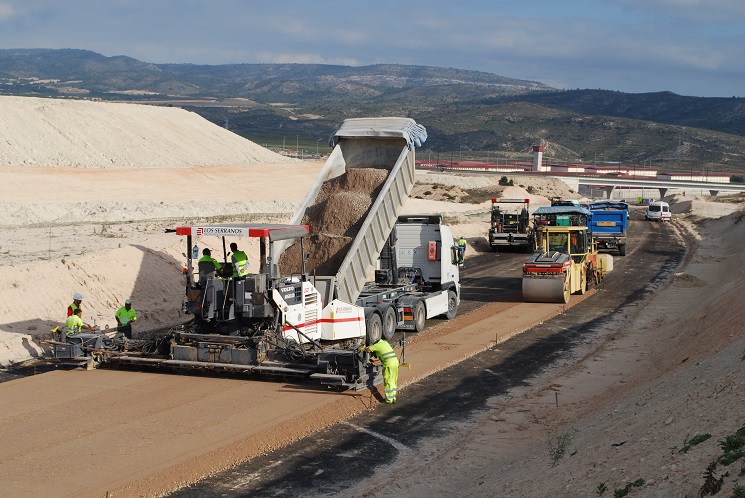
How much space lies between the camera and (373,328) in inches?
756

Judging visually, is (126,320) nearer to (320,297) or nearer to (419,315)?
(320,297)

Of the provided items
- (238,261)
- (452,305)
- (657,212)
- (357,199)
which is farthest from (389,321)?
(657,212)

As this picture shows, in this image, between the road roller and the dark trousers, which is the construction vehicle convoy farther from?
the road roller

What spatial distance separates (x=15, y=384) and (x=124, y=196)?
42.6 metres

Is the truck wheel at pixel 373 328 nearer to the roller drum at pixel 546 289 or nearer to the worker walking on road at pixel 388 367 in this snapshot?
the worker walking on road at pixel 388 367

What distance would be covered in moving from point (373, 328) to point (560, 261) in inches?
362

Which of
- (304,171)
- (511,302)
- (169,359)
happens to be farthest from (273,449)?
(304,171)

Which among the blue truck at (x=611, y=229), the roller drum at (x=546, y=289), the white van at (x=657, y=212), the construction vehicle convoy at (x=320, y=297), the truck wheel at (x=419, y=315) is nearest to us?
the construction vehicle convoy at (x=320, y=297)


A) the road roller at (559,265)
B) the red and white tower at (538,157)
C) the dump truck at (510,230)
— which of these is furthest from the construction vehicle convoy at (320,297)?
the red and white tower at (538,157)

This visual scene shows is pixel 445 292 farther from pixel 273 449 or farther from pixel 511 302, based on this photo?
pixel 273 449

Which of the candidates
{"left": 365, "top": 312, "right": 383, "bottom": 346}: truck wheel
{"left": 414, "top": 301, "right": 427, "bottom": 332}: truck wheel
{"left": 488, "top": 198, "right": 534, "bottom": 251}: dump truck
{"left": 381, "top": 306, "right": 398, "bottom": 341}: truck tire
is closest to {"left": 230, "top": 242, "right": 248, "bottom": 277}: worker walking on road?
Answer: {"left": 365, "top": 312, "right": 383, "bottom": 346}: truck wheel

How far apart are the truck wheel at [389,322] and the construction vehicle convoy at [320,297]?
0.09ft

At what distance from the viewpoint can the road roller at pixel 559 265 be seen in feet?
85.9

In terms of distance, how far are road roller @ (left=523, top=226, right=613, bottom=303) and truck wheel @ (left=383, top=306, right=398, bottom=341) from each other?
7.17m
